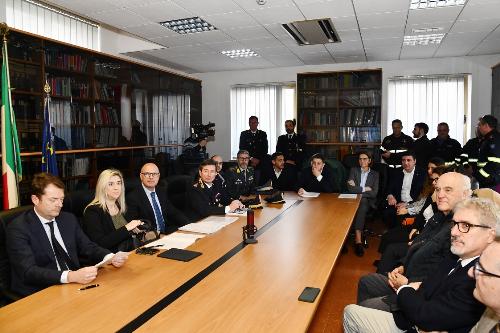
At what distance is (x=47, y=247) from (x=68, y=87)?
3.86 m

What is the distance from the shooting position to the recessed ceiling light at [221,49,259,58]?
275 inches

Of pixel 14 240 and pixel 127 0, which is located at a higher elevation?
pixel 127 0

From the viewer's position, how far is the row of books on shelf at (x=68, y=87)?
5.17m

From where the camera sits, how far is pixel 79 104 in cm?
568

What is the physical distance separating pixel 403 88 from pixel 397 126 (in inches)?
59.6

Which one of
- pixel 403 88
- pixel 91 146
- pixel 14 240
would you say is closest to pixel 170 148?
pixel 91 146

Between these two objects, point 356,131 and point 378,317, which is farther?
point 356,131

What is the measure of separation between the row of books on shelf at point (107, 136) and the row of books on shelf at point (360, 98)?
4.54 meters

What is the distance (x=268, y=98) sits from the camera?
8758 millimetres

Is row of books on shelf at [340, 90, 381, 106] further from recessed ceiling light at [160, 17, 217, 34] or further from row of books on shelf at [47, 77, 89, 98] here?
row of books on shelf at [47, 77, 89, 98]

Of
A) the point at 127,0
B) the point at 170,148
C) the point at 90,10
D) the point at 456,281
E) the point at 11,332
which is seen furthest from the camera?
the point at 170,148

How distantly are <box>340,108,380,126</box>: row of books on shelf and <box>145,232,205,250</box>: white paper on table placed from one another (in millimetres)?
5939

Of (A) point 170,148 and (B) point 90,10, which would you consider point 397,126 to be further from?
(B) point 90,10

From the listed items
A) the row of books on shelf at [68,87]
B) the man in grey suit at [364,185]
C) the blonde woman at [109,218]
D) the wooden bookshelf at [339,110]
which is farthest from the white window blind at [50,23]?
the man in grey suit at [364,185]
